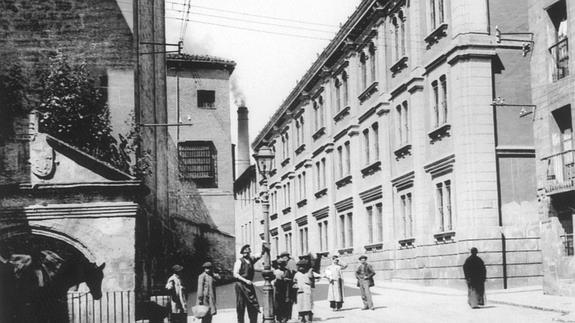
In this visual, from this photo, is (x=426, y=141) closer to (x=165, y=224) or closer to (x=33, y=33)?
(x=165, y=224)

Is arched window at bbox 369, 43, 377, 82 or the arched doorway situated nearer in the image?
the arched doorway

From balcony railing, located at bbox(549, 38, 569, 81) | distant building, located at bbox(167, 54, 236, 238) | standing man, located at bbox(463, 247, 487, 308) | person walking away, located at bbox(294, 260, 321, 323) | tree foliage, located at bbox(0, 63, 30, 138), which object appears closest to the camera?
person walking away, located at bbox(294, 260, 321, 323)

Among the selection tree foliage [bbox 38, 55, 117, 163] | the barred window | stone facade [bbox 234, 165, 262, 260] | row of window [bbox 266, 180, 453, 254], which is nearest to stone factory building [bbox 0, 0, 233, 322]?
Answer: tree foliage [bbox 38, 55, 117, 163]

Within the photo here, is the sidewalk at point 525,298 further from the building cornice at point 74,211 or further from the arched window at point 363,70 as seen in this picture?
the arched window at point 363,70

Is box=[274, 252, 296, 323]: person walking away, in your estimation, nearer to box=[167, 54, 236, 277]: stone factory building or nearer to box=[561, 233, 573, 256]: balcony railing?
box=[561, 233, 573, 256]: balcony railing

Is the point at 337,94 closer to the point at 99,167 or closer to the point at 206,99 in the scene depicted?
the point at 206,99

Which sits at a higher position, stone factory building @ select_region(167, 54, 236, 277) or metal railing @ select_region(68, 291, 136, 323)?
stone factory building @ select_region(167, 54, 236, 277)

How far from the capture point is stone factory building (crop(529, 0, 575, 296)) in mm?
21953

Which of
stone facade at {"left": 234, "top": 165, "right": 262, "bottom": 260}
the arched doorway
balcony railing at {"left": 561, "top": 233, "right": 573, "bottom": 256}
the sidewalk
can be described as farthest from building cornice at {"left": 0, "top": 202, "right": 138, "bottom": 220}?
stone facade at {"left": 234, "top": 165, "right": 262, "bottom": 260}

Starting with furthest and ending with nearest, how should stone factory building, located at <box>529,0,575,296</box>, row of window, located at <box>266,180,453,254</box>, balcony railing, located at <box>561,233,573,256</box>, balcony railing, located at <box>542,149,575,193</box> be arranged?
row of window, located at <box>266,180,453,254</box>
balcony railing, located at <box>561,233,573,256</box>
stone factory building, located at <box>529,0,575,296</box>
balcony railing, located at <box>542,149,575,193</box>

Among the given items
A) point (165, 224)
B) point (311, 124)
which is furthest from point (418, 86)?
point (311, 124)

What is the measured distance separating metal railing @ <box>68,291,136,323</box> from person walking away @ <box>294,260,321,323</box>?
384cm

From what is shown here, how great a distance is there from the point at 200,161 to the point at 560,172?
26291 millimetres

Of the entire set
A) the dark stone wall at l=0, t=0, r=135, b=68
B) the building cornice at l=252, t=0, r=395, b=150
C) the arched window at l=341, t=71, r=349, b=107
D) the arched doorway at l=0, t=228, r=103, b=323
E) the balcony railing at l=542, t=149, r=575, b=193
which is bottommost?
the arched doorway at l=0, t=228, r=103, b=323
